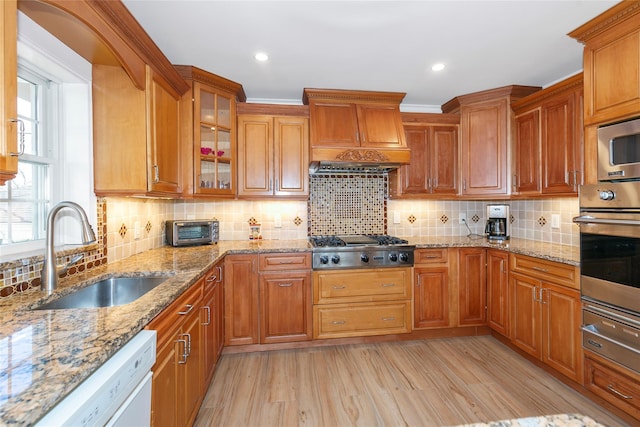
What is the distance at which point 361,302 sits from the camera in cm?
283

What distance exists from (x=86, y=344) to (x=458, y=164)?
133 inches

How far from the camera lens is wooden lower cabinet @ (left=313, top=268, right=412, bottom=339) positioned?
2.78 m

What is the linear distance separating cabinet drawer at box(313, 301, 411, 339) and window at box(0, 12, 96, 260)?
196 cm

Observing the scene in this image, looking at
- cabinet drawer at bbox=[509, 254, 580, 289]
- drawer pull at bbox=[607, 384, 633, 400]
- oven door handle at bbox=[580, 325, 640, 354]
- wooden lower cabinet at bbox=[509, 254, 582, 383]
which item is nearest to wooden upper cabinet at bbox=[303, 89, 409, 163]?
cabinet drawer at bbox=[509, 254, 580, 289]

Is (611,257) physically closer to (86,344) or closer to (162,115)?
(86,344)

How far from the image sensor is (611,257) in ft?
6.05

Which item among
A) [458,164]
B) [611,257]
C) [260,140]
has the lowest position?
[611,257]

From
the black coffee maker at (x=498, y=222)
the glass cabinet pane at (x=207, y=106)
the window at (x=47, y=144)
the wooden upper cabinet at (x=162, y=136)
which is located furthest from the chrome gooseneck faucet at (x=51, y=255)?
the black coffee maker at (x=498, y=222)

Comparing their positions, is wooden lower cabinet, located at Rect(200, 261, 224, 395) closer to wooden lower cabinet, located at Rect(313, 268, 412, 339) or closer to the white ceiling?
wooden lower cabinet, located at Rect(313, 268, 412, 339)

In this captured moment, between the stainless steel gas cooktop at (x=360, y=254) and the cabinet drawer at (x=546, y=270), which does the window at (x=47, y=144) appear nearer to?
the stainless steel gas cooktop at (x=360, y=254)

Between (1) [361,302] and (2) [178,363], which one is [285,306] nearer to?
(1) [361,302]

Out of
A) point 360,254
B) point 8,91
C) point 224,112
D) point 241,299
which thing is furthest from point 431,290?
point 8,91

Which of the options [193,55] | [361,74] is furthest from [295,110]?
[193,55]

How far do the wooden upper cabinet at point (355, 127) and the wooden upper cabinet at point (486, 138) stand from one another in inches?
29.0
